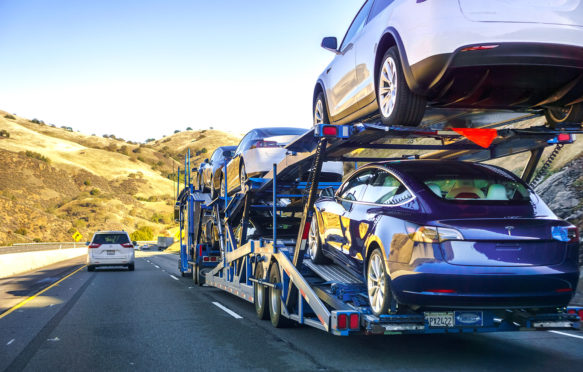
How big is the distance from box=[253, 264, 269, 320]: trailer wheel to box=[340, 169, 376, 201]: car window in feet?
9.55

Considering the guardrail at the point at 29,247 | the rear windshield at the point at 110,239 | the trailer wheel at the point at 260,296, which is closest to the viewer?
the trailer wheel at the point at 260,296

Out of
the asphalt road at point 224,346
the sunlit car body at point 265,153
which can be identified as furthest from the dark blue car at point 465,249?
the sunlit car body at point 265,153

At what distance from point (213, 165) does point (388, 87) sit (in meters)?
9.82

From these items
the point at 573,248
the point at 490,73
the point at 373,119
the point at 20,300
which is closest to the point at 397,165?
the point at 373,119

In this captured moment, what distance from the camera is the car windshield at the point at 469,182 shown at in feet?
20.2

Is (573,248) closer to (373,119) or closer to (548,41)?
(548,41)

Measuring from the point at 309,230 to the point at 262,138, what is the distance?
3.74 meters

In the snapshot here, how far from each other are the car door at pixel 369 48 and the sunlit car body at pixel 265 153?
11.6 feet

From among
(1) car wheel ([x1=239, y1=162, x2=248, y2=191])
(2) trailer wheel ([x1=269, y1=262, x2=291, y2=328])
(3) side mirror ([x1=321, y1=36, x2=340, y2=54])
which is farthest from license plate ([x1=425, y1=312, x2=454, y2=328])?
(1) car wheel ([x1=239, y1=162, x2=248, y2=191])

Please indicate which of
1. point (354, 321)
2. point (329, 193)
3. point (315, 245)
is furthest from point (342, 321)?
point (329, 193)

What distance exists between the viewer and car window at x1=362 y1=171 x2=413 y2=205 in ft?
20.2

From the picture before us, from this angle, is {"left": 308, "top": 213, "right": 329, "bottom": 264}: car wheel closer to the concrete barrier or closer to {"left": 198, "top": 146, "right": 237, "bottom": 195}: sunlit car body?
{"left": 198, "top": 146, "right": 237, "bottom": 195}: sunlit car body

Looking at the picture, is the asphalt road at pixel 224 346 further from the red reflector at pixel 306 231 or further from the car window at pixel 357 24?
the car window at pixel 357 24

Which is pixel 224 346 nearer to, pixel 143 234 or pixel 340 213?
pixel 340 213
